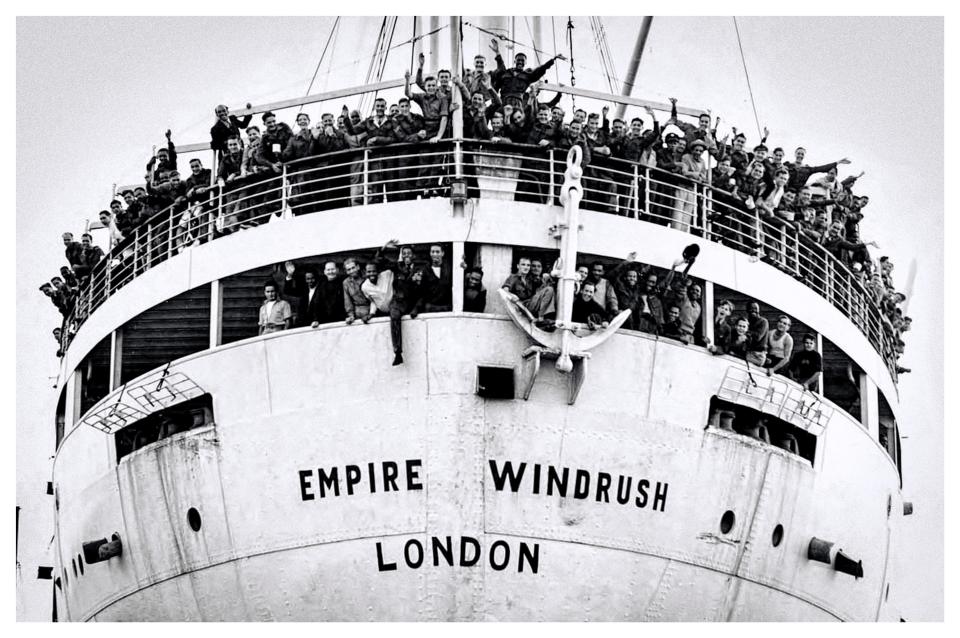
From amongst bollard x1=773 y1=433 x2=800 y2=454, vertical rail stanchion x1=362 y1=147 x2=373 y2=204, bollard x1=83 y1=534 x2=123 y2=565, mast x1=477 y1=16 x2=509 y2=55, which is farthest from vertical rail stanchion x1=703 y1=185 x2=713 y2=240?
bollard x1=83 y1=534 x2=123 y2=565

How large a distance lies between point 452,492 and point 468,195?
287cm

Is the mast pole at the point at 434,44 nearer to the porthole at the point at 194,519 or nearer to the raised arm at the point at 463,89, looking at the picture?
the raised arm at the point at 463,89

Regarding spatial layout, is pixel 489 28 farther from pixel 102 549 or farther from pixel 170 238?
pixel 102 549

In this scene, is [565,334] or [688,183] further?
[688,183]

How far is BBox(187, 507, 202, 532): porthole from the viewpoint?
60.9ft

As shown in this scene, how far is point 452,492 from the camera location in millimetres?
17734

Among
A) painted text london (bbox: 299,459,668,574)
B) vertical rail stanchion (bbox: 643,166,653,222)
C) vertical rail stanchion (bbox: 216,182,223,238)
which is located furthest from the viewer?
vertical rail stanchion (bbox: 216,182,223,238)

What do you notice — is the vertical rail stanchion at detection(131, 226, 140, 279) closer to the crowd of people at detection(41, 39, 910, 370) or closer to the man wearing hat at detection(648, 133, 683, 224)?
the crowd of people at detection(41, 39, 910, 370)

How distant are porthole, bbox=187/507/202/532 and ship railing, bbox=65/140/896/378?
9.17 ft

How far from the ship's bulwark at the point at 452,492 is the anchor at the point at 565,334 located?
0.55 feet

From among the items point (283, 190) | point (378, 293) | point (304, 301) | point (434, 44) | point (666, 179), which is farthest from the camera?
point (434, 44)

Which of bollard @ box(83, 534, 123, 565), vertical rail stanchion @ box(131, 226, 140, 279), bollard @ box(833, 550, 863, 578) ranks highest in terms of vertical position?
vertical rail stanchion @ box(131, 226, 140, 279)

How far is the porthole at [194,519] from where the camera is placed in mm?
18562

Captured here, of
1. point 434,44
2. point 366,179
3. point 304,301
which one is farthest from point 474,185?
point 434,44
